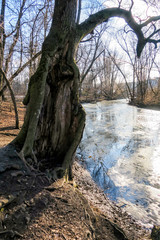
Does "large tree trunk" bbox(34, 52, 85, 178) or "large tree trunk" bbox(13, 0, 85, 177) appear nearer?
"large tree trunk" bbox(13, 0, 85, 177)

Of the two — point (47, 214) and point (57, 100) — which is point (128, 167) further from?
point (47, 214)

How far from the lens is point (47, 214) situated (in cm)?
266

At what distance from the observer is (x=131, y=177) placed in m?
5.81

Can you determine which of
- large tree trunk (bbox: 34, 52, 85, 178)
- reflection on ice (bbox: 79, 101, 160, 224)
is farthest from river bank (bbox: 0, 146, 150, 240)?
large tree trunk (bbox: 34, 52, 85, 178)

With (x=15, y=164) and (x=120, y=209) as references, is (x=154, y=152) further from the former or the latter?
(x=15, y=164)

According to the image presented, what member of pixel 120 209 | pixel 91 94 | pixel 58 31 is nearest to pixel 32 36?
pixel 58 31

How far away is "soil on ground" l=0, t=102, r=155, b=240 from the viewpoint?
7.63 feet

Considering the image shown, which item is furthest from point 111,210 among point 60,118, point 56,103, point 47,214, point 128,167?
point 56,103

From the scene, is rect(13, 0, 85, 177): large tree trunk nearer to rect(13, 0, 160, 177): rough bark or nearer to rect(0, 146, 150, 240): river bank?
rect(13, 0, 160, 177): rough bark

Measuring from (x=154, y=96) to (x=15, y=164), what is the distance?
84.4 ft

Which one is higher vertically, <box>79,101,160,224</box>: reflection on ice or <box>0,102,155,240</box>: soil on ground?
<box>0,102,155,240</box>: soil on ground

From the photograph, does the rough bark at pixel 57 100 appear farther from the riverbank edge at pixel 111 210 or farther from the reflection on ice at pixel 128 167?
the reflection on ice at pixel 128 167

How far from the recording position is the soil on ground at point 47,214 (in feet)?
7.63

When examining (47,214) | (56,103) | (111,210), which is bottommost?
(111,210)
